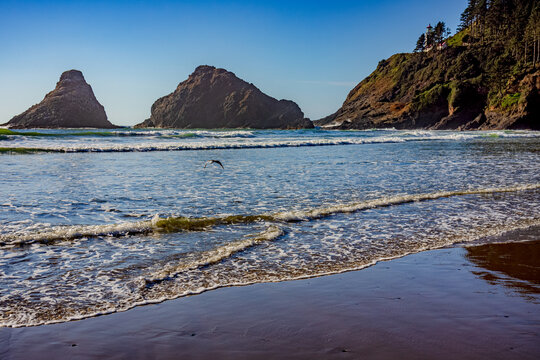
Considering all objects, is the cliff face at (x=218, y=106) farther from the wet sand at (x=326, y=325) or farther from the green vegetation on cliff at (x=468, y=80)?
the wet sand at (x=326, y=325)

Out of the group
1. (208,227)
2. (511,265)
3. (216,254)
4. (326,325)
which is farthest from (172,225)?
(511,265)

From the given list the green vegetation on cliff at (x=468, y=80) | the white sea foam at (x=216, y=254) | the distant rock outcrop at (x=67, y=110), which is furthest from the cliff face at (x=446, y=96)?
the distant rock outcrop at (x=67, y=110)

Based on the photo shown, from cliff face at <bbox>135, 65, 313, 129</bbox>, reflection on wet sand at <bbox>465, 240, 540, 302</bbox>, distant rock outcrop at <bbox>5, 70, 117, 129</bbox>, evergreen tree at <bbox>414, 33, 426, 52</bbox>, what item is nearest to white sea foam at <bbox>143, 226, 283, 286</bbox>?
reflection on wet sand at <bbox>465, 240, 540, 302</bbox>

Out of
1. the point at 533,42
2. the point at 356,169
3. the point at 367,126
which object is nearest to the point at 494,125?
the point at 533,42

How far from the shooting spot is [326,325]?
139 inches

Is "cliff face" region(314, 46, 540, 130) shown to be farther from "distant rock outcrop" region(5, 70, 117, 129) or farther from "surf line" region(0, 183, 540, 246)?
"distant rock outcrop" region(5, 70, 117, 129)

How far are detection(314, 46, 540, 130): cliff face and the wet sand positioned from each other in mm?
65757

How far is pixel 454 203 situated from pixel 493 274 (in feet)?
15.9

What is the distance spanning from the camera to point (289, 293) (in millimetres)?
4391

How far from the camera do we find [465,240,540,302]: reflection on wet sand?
181 inches

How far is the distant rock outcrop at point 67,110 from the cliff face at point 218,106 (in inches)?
870

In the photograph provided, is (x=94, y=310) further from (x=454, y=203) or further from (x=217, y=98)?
(x=217, y=98)

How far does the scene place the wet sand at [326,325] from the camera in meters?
3.09

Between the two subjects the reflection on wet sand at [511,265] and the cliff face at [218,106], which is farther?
the cliff face at [218,106]
